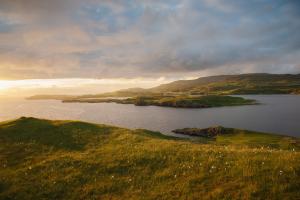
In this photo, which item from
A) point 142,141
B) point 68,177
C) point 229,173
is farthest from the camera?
point 142,141

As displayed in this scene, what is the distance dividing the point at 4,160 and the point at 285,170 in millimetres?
24102

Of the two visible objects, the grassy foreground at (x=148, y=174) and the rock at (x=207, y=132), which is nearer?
the grassy foreground at (x=148, y=174)

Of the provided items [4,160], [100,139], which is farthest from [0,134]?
[100,139]

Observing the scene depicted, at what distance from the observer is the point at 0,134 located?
35.1m

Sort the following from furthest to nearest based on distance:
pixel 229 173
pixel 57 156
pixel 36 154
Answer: pixel 36 154 → pixel 57 156 → pixel 229 173

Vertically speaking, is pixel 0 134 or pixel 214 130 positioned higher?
pixel 0 134

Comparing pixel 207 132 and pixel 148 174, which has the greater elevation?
pixel 148 174

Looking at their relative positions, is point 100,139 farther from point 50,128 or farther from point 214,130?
point 214,130

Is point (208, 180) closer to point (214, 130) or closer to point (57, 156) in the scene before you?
point (57, 156)

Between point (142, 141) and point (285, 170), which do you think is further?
point (142, 141)

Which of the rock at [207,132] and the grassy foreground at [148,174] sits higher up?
the grassy foreground at [148,174]

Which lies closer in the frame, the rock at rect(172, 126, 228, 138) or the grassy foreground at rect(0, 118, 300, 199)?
the grassy foreground at rect(0, 118, 300, 199)

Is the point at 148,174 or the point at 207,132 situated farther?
the point at 207,132

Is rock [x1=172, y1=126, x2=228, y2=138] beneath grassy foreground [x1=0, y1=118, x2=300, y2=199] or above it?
beneath
